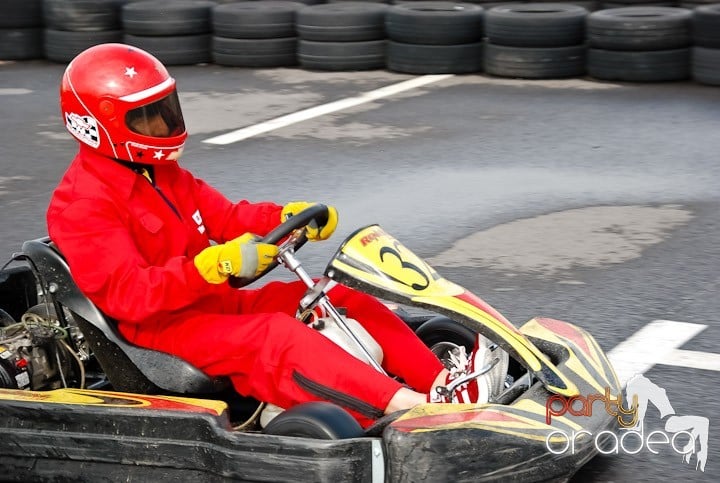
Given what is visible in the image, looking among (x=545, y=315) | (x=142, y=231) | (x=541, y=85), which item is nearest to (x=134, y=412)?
(x=142, y=231)

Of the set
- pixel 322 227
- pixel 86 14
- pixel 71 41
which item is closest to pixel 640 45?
pixel 86 14

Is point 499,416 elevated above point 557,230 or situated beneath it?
elevated above

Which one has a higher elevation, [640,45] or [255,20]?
[640,45]

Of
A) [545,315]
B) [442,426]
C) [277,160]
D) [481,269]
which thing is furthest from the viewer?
[277,160]

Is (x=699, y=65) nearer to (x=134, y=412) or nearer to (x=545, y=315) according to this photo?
(x=545, y=315)

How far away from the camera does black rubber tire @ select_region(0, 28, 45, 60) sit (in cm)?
1124

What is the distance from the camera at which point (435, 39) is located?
9898mm

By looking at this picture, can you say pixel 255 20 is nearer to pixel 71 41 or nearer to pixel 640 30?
pixel 71 41

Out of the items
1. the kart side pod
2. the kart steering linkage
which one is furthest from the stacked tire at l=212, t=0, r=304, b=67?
the kart side pod

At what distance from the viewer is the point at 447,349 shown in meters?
4.02

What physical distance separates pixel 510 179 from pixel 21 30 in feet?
19.5

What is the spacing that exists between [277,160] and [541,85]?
278 cm

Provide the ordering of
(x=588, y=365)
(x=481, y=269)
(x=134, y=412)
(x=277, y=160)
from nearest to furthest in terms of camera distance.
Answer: (x=134, y=412), (x=588, y=365), (x=481, y=269), (x=277, y=160)

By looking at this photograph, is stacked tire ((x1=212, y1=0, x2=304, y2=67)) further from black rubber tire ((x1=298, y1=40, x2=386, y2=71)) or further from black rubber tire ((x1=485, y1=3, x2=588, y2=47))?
black rubber tire ((x1=485, y1=3, x2=588, y2=47))
